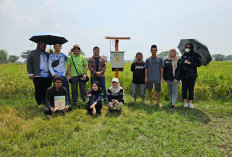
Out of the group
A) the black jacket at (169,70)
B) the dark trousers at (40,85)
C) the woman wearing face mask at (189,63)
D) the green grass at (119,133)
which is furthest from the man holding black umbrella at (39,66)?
the woman wearing face mask at (189,63)

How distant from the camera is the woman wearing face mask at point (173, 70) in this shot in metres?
4.67

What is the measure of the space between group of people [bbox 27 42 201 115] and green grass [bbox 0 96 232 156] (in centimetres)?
47

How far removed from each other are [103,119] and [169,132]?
1.71m

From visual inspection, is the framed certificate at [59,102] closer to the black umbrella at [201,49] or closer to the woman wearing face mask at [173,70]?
the woman wearing face mask at [173,70]

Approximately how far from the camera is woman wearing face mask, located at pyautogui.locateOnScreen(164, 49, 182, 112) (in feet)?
15.3

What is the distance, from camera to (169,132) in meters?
3.36

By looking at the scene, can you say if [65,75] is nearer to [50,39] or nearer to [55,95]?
[55,95]

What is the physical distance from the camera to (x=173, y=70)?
188 inches

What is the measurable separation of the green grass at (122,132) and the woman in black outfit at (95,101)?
0.21 metres

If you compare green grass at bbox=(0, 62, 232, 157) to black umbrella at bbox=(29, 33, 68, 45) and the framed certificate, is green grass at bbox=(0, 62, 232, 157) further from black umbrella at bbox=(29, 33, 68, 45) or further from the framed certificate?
black umbrella at bbox=(29, 33, 68, 45)

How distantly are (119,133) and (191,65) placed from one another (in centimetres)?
321

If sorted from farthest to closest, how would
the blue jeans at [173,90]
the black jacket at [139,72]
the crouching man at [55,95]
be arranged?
the black jacket at [139,72] < the blue jeans at [173,90] < the crouching man at [55,95]

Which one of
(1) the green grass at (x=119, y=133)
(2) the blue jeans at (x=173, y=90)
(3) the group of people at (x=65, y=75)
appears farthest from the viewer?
(2) the blue jeans at (x=173, y=90)

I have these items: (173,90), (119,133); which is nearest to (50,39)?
Answer: (119,133)
